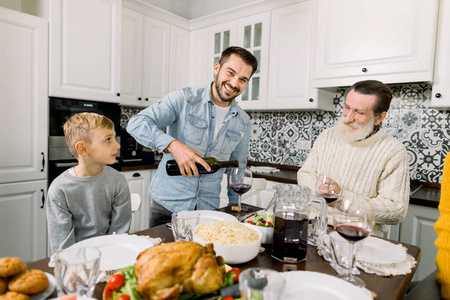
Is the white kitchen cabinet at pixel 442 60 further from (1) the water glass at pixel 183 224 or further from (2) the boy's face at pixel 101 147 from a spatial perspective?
(2) the boy's face at pixel 101 147

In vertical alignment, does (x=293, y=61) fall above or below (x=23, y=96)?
above

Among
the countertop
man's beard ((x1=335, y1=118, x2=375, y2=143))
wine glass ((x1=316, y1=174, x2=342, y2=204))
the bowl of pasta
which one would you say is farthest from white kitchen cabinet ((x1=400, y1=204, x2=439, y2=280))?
the bowl of pasta

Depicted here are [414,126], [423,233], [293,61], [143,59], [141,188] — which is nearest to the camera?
[423,233]

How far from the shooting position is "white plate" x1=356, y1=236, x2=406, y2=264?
0.95 metres

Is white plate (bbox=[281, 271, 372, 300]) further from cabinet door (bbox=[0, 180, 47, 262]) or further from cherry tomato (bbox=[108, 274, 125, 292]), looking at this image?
cabinet door (bbox=[0, 180, 47, 262])

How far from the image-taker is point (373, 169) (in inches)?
66.8

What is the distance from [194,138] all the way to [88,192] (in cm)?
63

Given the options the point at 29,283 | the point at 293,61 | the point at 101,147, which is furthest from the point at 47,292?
the point at 293,61

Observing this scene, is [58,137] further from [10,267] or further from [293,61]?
[293,61]

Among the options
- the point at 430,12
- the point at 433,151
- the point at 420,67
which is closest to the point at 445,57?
the point at 420,67

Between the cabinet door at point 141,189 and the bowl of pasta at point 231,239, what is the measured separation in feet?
7.23

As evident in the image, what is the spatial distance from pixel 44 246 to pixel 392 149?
272 centimetres

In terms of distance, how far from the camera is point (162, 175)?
1.75 m

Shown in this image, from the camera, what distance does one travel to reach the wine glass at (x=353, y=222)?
83cm
